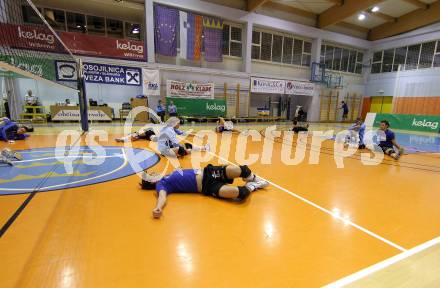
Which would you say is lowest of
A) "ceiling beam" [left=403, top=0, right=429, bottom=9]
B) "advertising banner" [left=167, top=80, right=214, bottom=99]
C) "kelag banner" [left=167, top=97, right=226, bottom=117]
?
"kelag banner" [left=167, top=97, right=226, bottom=117]

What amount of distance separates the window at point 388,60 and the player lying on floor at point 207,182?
79.0 feet

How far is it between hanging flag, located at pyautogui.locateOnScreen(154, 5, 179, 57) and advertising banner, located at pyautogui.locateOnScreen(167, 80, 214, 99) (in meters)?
1.81

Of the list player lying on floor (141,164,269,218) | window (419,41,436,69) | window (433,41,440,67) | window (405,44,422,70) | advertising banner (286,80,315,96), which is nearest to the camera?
player lying on floor (141,164,269,218)

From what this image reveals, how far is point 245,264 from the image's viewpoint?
195cm

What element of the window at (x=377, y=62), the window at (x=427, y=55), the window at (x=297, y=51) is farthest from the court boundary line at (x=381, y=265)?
the window at (x=377, y=62)

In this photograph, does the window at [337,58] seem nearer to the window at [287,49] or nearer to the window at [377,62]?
the window at [377,62]

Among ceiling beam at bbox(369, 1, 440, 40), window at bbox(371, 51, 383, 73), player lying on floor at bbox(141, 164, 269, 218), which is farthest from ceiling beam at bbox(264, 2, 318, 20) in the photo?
player lying on floor at bbox(141, 164, 269, 218)

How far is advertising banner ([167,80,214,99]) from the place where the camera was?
1464cm

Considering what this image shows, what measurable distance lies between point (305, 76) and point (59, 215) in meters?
20.9

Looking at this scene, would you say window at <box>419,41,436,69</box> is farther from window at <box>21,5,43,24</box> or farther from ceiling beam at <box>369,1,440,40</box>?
window at <box>21,5,43,24</box>

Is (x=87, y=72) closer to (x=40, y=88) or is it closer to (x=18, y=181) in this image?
(x=40, y=88)

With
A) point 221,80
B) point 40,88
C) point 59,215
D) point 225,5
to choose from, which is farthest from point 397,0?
point 40,88

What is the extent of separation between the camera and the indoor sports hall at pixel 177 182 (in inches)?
75.6

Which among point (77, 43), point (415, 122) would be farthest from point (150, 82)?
point (415, 122)
